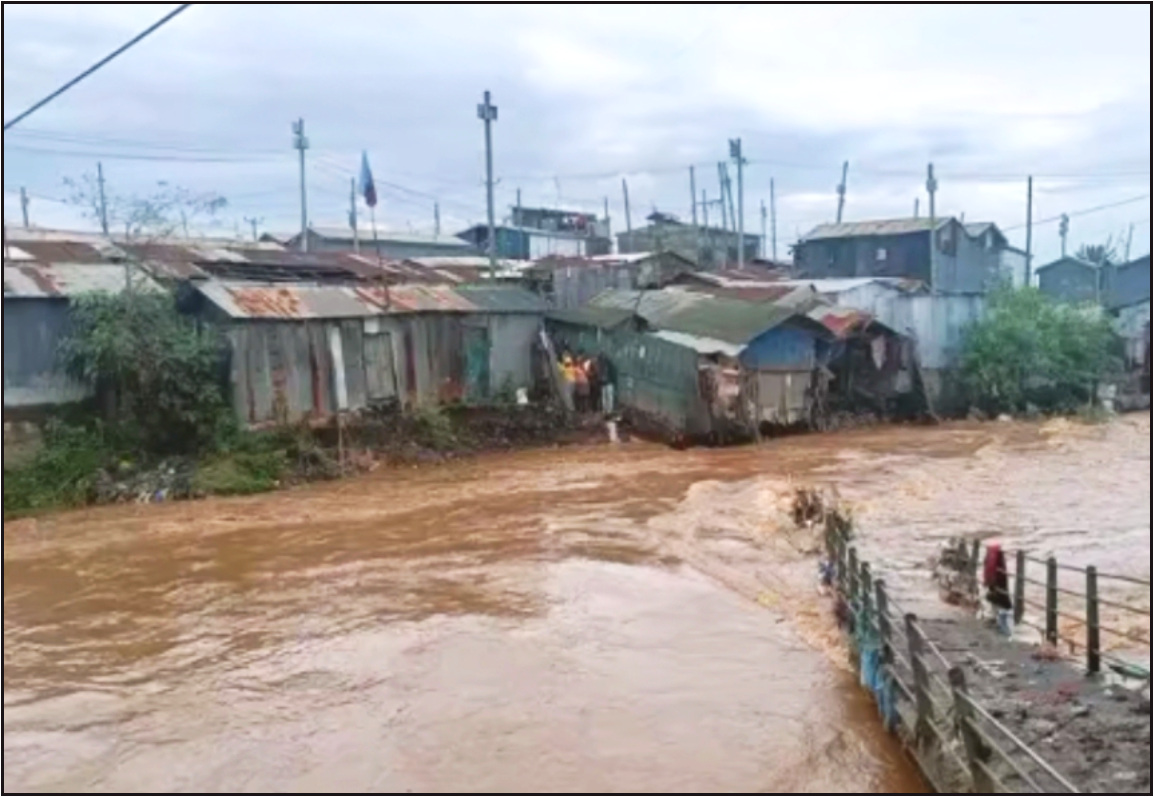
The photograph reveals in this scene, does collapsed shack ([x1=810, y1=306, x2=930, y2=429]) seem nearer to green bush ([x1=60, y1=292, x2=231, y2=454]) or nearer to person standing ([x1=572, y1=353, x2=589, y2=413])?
person standing ([x1=572, y1=353, x2=589, y2=413])

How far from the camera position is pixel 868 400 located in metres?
27.9

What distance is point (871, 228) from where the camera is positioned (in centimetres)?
4316

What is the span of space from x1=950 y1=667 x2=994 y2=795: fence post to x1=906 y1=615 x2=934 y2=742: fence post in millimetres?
754

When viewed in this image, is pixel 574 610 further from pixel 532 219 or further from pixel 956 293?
pixel 532 219

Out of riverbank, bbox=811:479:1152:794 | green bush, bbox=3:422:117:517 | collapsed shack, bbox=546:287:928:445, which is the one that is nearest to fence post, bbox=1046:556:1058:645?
riverbank, bbox=811:479:1152:794

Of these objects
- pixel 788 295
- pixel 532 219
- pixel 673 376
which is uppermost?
pixel 532 219

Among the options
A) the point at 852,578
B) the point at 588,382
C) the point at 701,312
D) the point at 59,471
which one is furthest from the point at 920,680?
the point at 701,312

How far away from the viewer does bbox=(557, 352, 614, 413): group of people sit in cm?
2502

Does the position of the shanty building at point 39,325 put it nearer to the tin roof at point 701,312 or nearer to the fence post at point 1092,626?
the tin roof at point 701,312

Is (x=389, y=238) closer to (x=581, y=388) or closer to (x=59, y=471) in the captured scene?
(x=581, y=388)

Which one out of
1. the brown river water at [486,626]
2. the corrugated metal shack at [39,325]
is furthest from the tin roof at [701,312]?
the corrugated metal shack at [39,325]

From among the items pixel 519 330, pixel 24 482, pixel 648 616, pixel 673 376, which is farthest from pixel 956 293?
pixel 24 482

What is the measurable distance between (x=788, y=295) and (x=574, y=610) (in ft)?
59.1

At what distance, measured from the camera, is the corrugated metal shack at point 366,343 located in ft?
A: 67.9
